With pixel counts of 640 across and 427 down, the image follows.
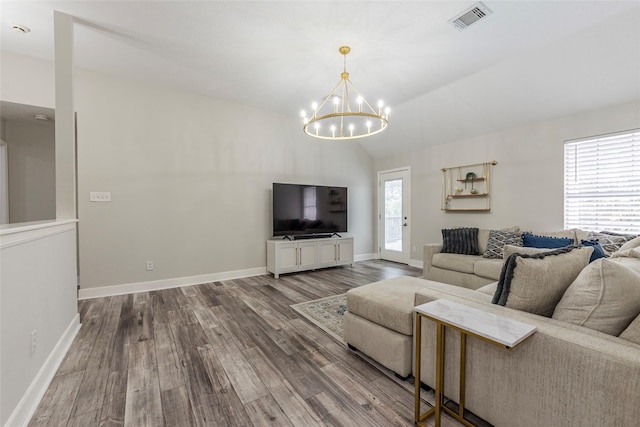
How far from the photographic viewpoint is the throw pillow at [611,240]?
2.80m

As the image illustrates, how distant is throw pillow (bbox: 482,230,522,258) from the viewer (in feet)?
11.8

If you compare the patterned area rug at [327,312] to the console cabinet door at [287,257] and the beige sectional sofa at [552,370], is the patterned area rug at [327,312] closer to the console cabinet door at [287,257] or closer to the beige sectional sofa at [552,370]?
the beige sectional sofa at [552,370]

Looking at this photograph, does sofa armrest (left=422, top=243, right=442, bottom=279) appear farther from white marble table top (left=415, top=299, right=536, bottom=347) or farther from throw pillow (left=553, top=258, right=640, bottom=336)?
throw pillow (left=553, top=258, right=640, bottom=336)

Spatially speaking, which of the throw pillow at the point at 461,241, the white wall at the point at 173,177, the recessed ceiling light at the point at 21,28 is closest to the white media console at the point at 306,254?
the white wall at the point at 173,177

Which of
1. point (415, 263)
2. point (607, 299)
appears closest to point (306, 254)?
point (415, 263)

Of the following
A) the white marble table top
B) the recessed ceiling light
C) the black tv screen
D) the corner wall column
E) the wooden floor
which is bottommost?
the wooden floor

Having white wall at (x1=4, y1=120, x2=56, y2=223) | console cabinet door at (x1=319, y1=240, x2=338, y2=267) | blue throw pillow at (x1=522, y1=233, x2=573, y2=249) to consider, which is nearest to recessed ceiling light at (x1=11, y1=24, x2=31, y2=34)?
white wall at (x1=4, y1=120, x2=56, y2=223)

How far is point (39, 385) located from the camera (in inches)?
65.6

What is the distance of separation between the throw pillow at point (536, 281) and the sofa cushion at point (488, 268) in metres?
2.10

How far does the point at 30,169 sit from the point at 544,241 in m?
7.09

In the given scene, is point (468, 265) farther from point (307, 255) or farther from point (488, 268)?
point (307, 255)

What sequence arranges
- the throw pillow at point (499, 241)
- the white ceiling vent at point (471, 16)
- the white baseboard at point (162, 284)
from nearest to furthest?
1. the white ceiling vent at point (471, 16)
2. the white baseboard at point (162, 284)
3. the throw pillow at point (499, 241)

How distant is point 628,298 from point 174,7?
3543 mm

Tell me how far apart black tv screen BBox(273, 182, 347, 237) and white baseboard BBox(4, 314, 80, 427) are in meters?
2.86
